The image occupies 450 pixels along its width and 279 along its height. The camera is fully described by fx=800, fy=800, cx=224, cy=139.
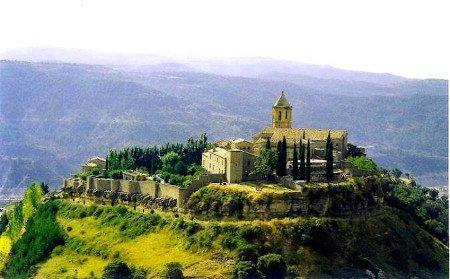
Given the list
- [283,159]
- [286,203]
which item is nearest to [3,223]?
[283,159]

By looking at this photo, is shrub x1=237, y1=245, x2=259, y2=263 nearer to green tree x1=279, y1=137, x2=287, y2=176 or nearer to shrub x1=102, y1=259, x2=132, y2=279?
shrub x1=102, y1=259, x2=132, y2=279

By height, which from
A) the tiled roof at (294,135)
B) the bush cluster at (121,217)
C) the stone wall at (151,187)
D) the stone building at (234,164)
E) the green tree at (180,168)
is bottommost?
the bush cluster at (121,217)

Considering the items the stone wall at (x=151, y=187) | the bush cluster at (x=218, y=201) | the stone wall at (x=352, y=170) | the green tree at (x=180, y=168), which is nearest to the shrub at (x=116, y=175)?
the stone wall at (x=151, y=187)

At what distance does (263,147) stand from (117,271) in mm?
15689

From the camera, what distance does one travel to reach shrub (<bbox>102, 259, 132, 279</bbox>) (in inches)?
1747

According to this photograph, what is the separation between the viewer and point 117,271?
4450 cm

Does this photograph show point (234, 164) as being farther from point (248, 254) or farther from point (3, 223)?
point (3, 223)

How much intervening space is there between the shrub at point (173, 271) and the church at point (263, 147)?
8208 mm

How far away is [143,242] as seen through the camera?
158 ft

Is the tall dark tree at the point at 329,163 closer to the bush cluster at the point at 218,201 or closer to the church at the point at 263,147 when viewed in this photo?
the church at the point at 263,147

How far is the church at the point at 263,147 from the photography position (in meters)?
50.1

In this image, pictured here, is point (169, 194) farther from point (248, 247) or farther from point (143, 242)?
point (248, 247)

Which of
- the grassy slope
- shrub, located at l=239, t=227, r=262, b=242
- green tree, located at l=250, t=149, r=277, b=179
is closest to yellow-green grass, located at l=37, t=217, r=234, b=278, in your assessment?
the grassy slope

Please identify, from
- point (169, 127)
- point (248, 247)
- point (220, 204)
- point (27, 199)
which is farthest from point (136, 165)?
point (169, 127)
